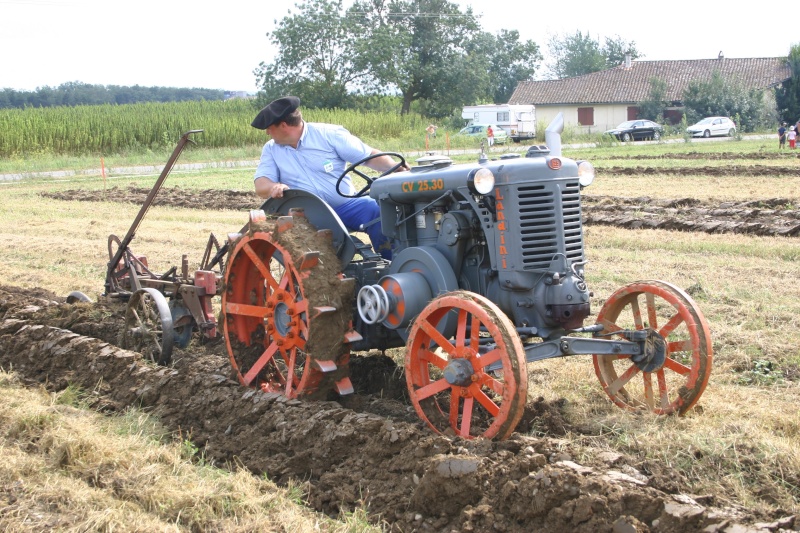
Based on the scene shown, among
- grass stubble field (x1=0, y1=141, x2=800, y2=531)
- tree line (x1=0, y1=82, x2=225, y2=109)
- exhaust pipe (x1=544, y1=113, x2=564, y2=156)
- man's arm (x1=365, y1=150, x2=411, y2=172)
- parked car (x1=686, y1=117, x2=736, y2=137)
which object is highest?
tree line (x1=0, y1=82, x2=225, y2=109)

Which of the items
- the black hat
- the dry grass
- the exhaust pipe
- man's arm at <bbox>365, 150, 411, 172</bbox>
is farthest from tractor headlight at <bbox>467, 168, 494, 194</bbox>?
the black hat

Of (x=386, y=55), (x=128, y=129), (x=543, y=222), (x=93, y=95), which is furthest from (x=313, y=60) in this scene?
(x=543, y=222)

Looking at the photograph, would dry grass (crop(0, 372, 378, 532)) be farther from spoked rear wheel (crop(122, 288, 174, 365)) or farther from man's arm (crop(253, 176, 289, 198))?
man's arm (crop(253, 176, 289, 198))

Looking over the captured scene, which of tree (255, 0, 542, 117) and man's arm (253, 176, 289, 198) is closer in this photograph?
man's arm (253, 176, 289, 198)

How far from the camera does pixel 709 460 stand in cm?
382

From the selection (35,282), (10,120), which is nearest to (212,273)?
(35,282)

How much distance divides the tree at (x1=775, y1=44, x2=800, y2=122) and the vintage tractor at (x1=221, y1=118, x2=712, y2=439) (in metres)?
47.9

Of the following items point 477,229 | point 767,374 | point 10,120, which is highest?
point 10,120

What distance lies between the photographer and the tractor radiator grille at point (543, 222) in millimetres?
4211

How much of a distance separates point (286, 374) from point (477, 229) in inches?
65.5

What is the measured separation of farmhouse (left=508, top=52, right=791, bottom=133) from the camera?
56.2m

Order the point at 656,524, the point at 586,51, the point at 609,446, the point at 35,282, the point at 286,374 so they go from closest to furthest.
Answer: the point at 656,524, the point at 609,446, the point at 286,374, the point at 35,282, the point at 586,51

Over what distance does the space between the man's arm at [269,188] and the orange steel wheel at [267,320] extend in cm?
34

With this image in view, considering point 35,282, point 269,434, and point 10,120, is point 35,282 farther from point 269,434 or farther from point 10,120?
point 10,120
